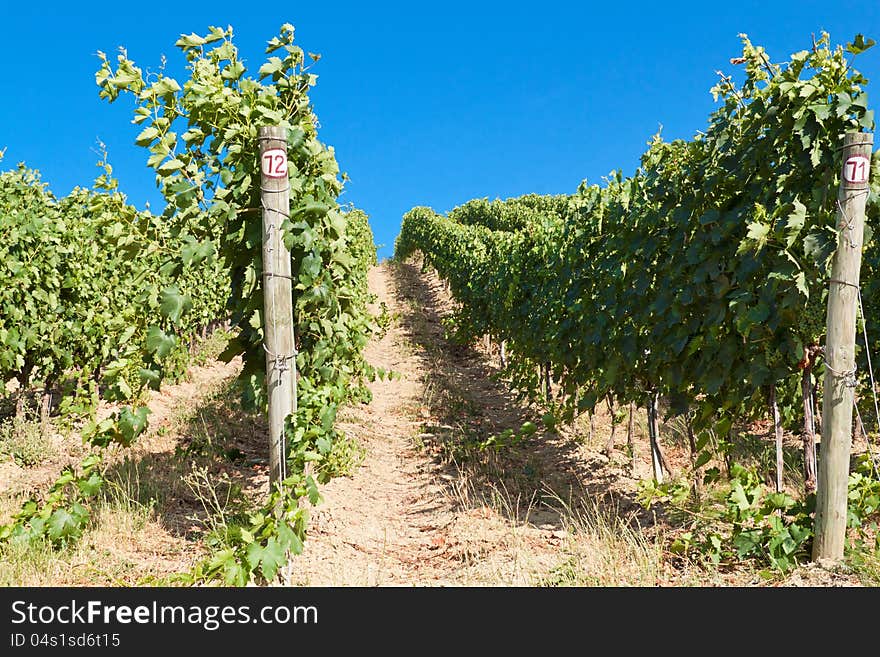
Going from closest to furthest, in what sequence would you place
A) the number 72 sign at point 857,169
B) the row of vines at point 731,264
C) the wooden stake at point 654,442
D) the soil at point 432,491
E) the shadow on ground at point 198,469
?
the number 72 sign at point 857,169 → the row of vines at point 731,264 → the soil at point 432,491 → the shadow on ground at point 198,469 → the wooden stake at point 654,442

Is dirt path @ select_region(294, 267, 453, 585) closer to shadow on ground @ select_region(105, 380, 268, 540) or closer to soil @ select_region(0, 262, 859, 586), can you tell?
soil @ select_region(0, 262, 859, 586)

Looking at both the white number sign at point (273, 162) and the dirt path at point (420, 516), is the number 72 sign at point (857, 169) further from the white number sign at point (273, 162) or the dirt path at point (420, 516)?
the white number sign at point (273, 162)

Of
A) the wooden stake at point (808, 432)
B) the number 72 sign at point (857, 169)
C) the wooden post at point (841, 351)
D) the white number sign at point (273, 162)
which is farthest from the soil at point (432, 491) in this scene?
the white number sign at point (273, 162)

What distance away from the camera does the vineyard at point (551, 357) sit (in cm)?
390

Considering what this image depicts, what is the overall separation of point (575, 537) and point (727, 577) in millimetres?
1040

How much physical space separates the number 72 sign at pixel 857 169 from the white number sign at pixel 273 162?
10.8 feet

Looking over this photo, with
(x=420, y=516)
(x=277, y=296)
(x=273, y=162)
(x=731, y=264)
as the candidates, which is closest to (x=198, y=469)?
(x=420, y=516)

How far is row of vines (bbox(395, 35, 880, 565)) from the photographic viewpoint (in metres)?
3.87

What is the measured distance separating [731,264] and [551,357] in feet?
10.9

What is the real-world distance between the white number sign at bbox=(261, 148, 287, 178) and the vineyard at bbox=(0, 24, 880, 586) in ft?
0.70

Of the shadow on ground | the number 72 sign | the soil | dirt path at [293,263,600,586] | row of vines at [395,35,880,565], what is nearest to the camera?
the number 72 sign

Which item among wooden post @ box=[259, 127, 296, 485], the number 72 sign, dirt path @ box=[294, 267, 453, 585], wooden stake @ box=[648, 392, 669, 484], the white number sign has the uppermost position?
the white number sign

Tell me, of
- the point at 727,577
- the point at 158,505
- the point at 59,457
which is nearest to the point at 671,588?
the point at 727,577

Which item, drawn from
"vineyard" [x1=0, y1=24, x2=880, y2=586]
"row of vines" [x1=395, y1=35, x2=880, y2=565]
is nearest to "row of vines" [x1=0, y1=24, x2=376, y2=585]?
"vineyard" [x1=0, y1=24, x2=880, y2=586]
